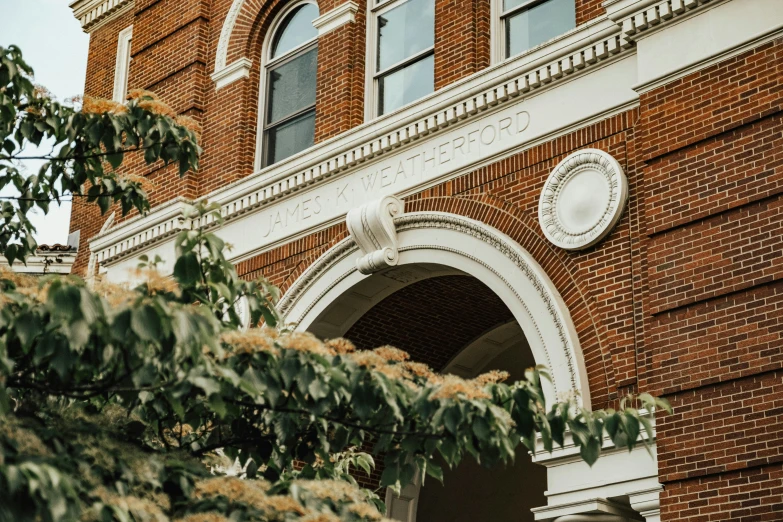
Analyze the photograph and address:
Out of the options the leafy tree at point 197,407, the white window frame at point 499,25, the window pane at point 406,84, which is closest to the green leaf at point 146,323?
the leafy tree at point 197,407

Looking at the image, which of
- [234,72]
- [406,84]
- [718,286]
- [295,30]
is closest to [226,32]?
[234,72]

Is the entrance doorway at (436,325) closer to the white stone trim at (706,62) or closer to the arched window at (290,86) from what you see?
the arched window at (290,86)

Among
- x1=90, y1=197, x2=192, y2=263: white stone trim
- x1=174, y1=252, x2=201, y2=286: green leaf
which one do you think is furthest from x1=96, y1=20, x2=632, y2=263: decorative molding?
x1=174, y1=252, x2=201, y2=286: green leaf

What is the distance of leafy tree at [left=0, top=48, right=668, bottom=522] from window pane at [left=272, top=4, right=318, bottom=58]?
823cm

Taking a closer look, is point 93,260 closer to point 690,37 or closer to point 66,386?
point 690,37

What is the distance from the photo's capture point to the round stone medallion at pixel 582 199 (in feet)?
36.7

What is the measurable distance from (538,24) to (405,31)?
2.09 metres

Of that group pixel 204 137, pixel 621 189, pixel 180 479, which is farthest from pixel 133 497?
pixel 204 137

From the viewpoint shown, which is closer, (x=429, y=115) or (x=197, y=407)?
(x=197, y=407)

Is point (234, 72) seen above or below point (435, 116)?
above

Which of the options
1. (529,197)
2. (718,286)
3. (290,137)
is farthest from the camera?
(290,137)

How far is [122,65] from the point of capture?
19781 mm

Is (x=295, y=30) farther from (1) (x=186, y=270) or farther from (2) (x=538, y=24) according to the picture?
(1) (x=186, y=270)

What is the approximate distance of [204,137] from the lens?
53.1ft
